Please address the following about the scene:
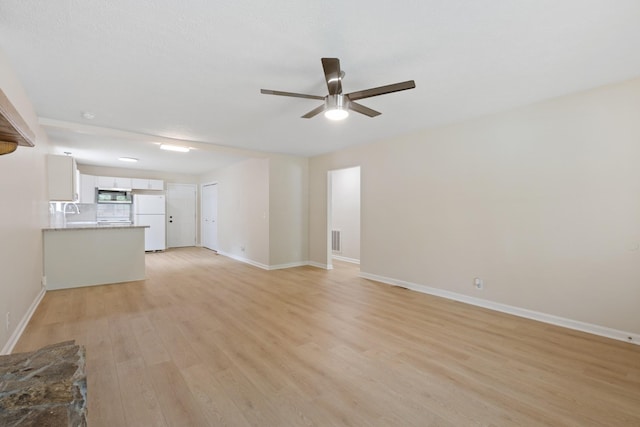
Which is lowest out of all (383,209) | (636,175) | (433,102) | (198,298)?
(198,298)

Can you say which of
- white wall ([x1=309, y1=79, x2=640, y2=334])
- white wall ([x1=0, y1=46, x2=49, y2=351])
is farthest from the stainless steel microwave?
white wall ([x1=309, y1=79, x2=640, y2=334])

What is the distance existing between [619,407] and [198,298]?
420 cm

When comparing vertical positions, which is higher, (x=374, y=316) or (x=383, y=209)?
(x=383, y=209)

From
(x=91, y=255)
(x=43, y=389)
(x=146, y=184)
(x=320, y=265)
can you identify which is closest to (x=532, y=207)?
(x=320, y=265)

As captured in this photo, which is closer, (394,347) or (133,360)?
(133,360)

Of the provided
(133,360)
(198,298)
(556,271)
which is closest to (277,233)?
Answer: (198,298)

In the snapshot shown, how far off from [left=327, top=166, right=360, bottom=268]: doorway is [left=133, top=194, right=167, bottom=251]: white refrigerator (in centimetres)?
503

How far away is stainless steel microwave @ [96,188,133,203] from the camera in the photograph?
755 cm

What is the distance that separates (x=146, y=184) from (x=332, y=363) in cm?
807

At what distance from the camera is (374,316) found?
3.33 metres

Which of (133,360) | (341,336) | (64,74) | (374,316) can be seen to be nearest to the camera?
(133,360)

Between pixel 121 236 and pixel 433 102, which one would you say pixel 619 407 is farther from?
pixel 121 236

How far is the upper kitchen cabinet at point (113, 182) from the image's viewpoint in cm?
756

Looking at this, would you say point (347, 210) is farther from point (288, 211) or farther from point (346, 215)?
point (288, 211)
